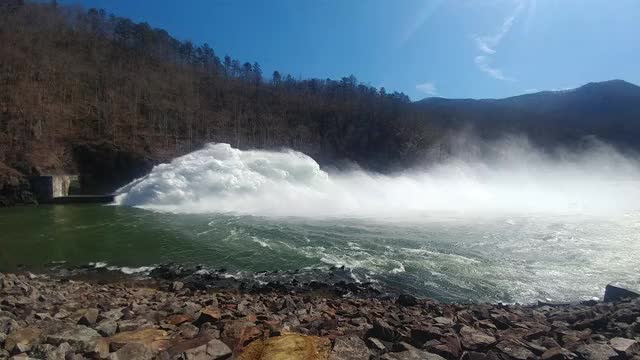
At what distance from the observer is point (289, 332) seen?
714cm

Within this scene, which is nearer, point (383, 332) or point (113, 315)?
point (383, 332)

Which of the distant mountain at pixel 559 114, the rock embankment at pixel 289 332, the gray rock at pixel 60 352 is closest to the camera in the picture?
the gray rock at pixel 60 352

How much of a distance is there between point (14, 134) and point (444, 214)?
52.3 metres

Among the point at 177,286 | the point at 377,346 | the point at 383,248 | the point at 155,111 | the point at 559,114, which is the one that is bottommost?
the point at 177,286

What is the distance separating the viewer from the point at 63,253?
18625 mm

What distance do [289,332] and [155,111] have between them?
249 feet

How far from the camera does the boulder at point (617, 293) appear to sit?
479 inches

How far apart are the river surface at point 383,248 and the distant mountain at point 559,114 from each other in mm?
100736

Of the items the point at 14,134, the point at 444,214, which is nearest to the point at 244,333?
the point at 444,214

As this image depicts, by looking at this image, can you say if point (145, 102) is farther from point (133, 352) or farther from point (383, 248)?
point (133, 352)

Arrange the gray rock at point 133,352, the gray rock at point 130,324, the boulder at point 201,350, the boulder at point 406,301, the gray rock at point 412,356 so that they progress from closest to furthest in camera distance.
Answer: the gray rock at point 133,352, the boulder at point 201,350, the gray rock at point 412,356, the gray rock at point 130,324, the boulder at point 406,301

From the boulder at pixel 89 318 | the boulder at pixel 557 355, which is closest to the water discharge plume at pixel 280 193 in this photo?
the boulder at pixel 89 318

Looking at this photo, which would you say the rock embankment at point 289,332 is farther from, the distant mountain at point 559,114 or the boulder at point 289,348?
the distant mountain at point 559,114

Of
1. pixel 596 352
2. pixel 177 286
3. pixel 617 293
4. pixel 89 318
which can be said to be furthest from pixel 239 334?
pixel 617 293
